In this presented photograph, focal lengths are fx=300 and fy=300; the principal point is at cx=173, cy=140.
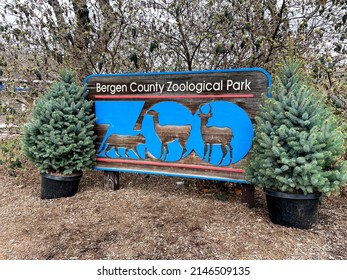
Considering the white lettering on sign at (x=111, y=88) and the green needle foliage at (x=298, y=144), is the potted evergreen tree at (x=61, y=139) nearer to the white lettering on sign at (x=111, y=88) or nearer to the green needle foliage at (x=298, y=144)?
the white lettering on sign at (x=111, y=88)

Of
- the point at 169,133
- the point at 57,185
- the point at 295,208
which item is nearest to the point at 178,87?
the point at 169,133

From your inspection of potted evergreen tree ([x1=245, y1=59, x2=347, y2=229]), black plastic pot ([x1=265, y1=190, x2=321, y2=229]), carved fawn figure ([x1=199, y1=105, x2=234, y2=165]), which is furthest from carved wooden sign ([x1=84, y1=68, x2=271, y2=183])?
black plastic pot ([x1=265, y1=190, x2=321, y2=229])

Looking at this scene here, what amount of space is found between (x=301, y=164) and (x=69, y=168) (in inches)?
102

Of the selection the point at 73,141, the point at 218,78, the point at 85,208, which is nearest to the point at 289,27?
the point at 218,78

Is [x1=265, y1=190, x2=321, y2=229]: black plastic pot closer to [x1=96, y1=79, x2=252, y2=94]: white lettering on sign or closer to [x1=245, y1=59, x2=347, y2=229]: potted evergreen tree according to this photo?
[x1=245, y1=59, x2=347, y2=229]: potted evergreen tree

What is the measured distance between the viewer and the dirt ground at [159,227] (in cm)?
249

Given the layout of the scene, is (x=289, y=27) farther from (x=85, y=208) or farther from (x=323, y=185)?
(x=85, y=208)

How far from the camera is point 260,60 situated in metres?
4.00

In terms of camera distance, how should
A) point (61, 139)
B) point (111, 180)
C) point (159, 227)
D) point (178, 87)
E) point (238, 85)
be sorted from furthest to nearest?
1. point (111, 180)
2. point (61, 139)
3. point (178, 87)
4. point (238, 85)
5. point (159, 227)

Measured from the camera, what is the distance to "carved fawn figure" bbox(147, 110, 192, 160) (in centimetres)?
342

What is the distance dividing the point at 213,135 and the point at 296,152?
0.94m

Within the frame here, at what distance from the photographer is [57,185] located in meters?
3.68

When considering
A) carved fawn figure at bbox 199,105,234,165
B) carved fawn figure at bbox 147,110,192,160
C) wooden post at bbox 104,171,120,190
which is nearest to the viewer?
carved fawn figure at bbox 199,105,234,165

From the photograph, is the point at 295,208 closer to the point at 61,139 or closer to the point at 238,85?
the point at 238,85
